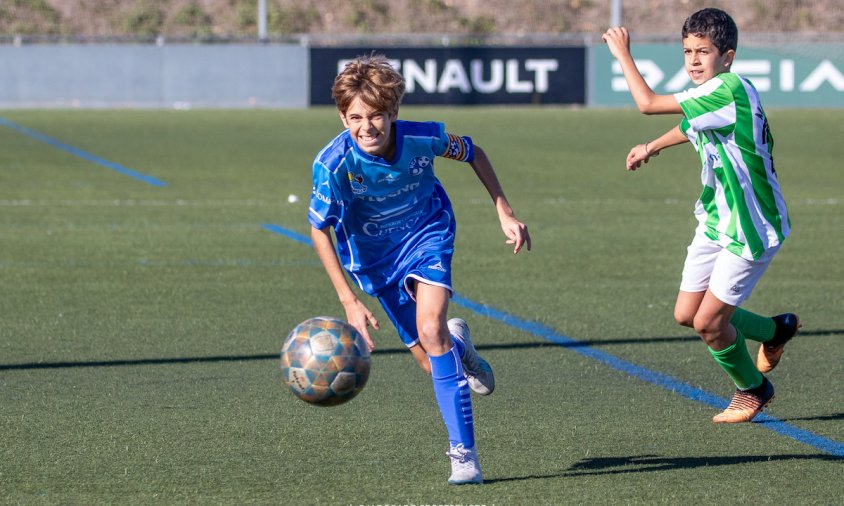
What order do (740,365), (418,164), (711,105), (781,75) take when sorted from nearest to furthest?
(418,164) → (711,105) → (740,365) → (781,75)

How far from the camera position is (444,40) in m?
31.4

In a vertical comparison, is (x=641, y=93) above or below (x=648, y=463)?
above

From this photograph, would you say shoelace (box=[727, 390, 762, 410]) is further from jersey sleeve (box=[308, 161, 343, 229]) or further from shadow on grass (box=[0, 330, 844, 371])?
jersey sleeve (box=[308, 161, 343, 229])

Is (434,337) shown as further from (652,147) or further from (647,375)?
(647,375)

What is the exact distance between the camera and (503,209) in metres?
5.43

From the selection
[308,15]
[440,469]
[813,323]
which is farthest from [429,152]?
[308,15]

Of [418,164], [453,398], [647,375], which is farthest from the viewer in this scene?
[647,375]

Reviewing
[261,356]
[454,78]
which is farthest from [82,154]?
[261,356]

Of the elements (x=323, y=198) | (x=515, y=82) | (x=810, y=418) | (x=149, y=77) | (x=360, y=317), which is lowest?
(x=149, y=77)

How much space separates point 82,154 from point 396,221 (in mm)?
15554

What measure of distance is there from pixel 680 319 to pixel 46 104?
2747 cm

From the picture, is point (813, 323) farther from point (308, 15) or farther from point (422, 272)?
point (308, 15)

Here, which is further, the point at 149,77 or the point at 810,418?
the point at 149,77

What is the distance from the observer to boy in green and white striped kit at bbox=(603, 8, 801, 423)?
5.72m
